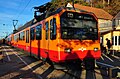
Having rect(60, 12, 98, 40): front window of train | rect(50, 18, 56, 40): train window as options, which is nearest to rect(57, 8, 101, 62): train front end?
rect(60, 12, 98, 40): front window of train

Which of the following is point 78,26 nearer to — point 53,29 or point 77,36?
point 77,36

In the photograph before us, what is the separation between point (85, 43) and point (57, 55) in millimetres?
1727

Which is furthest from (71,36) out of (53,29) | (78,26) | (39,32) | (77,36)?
(39,32)

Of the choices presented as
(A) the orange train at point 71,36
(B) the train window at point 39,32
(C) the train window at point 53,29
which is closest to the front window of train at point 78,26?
(A) the orange train at point 71,36

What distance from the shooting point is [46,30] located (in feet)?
43.3

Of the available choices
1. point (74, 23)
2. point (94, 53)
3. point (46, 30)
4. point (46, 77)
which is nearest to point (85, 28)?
point (74, 23)

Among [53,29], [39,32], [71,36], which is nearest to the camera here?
[71,36]

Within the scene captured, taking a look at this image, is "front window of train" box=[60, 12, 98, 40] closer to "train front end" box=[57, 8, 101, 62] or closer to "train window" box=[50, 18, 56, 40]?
"train front end" box=[57, 8, 101, 62]

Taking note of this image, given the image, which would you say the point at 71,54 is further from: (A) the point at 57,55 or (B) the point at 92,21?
(B) the point at 92,21

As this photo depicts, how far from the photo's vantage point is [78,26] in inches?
466

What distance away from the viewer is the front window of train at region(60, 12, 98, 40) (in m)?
11.5

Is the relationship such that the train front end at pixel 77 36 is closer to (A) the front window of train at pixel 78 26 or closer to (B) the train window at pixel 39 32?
(A) the front window of train at pixel 78 26

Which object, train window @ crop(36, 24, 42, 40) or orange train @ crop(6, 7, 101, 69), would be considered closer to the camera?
orange train @ crop(6, 7, 101, 69)

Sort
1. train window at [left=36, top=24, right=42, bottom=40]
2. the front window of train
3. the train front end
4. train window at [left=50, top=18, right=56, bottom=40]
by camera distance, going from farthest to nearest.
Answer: train window at [left=36, top=24, right=42, bottom=40] → train window at [left=50, top=18, right=56, bottom=40] → the front window of train → the train front end
